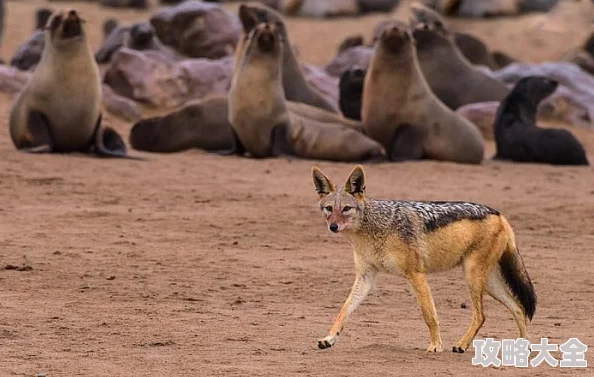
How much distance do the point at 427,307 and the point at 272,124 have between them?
7057mm

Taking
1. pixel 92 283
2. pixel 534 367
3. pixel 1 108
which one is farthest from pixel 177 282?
pixel 1 108

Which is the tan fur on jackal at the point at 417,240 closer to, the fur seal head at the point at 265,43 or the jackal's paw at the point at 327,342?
the jackal's paw at the point at 327,342

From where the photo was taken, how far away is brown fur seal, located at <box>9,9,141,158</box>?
1120 cm

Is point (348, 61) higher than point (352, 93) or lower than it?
lower

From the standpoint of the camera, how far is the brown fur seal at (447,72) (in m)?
15.0

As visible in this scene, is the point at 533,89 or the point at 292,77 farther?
the point at 292,77

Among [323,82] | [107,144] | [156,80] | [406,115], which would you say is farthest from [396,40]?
[323,82]

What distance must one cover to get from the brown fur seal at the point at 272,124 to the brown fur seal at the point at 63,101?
3.78 feet

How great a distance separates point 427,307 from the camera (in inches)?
200

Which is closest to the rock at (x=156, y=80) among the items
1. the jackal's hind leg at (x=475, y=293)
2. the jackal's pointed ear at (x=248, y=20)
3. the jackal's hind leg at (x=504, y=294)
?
the jackal's pointed ear at (x=248, y=20)

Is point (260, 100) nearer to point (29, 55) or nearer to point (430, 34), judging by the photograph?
point (430, 34)

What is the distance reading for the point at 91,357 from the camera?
498 cm

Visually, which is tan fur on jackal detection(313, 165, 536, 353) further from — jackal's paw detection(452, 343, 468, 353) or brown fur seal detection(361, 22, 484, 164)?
brown fur seal detection(361, 22, 484, 164)

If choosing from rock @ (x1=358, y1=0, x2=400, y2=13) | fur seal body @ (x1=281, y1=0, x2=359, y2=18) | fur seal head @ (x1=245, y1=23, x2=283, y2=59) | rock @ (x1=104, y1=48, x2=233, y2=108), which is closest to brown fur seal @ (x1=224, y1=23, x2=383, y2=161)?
fur seal head @ (x1=245, y1=23, x2=283, y2=59)
